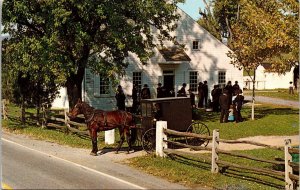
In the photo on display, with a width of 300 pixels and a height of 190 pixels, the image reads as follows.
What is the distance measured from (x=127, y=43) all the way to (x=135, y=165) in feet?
28.4

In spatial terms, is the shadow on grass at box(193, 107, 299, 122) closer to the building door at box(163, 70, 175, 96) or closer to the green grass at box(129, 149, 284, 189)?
the building door at box(163, 70, 175, 96)

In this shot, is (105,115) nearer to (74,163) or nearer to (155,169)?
(74,163)

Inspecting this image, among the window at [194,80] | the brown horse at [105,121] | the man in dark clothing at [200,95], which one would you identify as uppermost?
the window at [194,80]

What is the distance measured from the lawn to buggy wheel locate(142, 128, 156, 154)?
114cm

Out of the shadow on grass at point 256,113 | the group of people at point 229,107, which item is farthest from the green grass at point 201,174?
the shadow on grass at point 256,113

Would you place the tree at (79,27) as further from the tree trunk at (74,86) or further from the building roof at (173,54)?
the building roof at (173,54)

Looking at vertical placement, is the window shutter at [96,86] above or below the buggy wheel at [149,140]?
above

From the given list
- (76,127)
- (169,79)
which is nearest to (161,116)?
(76,127)

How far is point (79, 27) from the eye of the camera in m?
20.6

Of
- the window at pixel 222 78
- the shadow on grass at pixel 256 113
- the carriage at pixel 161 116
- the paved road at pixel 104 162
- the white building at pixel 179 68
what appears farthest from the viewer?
the window at pixel 222 78

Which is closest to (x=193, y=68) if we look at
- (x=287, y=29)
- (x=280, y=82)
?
(x=287, y=29)

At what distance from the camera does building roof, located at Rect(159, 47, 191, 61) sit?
34.4 m

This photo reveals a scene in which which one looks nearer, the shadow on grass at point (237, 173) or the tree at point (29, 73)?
the shadow on grass at point (237, 173)

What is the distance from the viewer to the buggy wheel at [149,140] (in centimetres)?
1648
